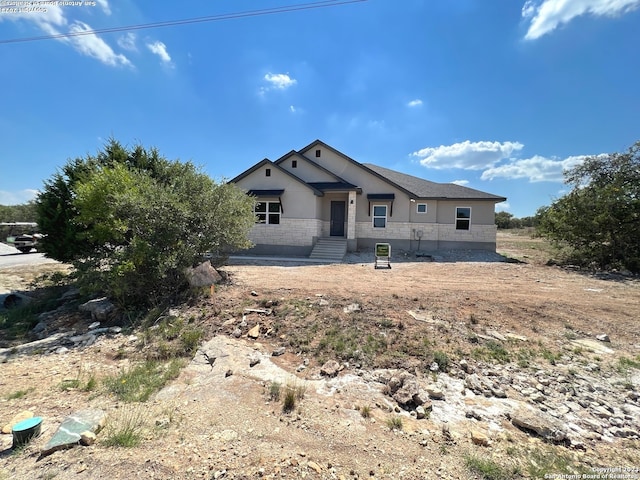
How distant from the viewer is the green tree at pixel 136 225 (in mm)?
7148

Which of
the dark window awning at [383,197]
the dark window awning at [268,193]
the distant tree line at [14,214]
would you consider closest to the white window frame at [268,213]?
the dark window awning at [268,193]

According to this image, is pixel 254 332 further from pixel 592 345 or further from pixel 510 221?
pixel 510 221

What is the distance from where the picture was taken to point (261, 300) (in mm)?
7156

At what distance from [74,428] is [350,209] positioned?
14.7 m

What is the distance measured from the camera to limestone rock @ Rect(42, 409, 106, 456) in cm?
273

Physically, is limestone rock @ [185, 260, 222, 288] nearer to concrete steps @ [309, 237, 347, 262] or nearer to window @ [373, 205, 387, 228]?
concrete steps @ [309, 237, 347, 262]

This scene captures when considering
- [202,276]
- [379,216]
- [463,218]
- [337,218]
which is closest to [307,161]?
[337,218]

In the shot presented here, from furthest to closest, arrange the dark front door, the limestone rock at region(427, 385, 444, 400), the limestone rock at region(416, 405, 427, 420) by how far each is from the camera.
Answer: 1. the dark front door
2. the limestone rock at region(427, 385, 444, 400)
3. the limestone rock at region(416, 405, 427, 420)

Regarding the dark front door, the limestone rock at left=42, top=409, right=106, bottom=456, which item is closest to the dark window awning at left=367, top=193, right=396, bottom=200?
the dark front door

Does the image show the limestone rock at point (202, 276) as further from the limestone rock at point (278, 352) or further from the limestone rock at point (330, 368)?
the limestone rock at point (330, 368)

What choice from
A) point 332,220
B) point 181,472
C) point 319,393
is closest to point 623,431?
point 319,393

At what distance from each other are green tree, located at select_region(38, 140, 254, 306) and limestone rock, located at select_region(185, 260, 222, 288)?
0.61ft

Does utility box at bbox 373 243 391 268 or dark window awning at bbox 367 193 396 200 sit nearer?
utility box at bbox 373 243 391 268

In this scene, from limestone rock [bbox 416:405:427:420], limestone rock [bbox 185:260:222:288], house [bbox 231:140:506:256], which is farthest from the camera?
house [bbox 231:140:506:256]
